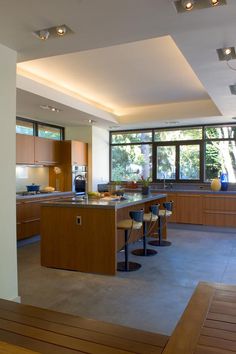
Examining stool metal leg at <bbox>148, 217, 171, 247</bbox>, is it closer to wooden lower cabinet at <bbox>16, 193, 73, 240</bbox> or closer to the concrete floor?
the concrete floor

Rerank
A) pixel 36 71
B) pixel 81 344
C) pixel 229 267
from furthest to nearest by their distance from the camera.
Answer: pixel 36 71, pixel 229 267, pixel 81 344

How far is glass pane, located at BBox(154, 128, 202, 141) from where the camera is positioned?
784 centimetres

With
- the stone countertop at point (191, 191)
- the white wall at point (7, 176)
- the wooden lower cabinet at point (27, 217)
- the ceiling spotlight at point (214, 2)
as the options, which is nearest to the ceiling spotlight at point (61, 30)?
the white wall at point (7, 176)

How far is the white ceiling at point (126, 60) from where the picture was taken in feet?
7.63

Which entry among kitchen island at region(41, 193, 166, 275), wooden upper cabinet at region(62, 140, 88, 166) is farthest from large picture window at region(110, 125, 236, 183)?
kitchen island at region(41, 193, 166, 275)

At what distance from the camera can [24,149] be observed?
603 cm

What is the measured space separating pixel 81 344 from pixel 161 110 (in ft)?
20.5

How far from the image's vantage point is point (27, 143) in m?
6.13

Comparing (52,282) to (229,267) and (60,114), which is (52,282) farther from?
(60,114)

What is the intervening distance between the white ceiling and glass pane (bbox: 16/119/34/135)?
0.84ft

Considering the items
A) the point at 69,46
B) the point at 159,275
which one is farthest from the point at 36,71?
the point at 159,275

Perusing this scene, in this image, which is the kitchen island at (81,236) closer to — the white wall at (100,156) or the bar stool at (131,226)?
the bar stool at (131,226)

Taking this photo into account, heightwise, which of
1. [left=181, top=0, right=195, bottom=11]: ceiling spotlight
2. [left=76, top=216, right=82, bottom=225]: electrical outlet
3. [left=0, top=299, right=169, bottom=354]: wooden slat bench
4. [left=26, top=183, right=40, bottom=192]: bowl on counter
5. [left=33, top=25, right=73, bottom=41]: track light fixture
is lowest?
[left=0, top=299, right=169, bottom=354]: wooden slat bench

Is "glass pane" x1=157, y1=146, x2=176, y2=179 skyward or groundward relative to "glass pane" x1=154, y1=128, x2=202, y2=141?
groundward
